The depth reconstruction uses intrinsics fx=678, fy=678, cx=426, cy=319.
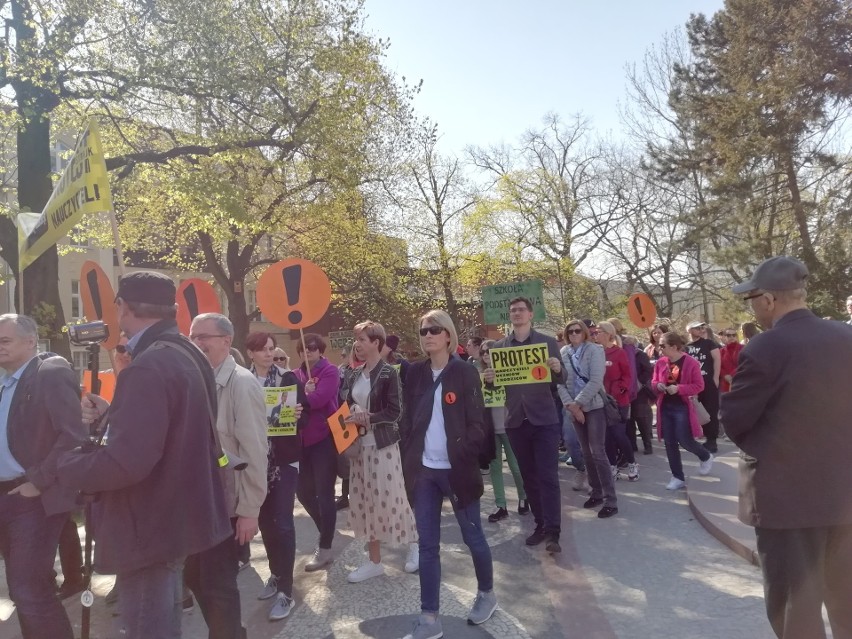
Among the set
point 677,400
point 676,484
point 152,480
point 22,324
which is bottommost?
point 676,484

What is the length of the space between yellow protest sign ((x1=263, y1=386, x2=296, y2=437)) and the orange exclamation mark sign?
1295 mm

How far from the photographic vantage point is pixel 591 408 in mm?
7016

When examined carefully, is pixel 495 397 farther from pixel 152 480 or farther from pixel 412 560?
pixel 152 480

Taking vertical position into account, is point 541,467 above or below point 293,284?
below

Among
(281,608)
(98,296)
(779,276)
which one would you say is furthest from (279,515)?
(779,276)

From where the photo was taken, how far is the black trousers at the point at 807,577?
2826 millimetres

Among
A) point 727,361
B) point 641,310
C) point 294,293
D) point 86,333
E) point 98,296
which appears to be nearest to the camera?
point 86,333

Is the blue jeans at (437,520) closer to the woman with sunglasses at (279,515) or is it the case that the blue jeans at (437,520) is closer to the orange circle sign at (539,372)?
the woman with sunglasses at (279,515)

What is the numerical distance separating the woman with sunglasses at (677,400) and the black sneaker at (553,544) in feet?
9.39

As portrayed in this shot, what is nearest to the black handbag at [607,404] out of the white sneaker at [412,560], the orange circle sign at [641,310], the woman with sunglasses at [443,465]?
the white sneaker at [412,560]

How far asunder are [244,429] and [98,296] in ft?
6.94

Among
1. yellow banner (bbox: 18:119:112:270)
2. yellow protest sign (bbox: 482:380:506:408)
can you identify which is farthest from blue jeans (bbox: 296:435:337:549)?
yellow banner (bbox: 18:119:112:270)

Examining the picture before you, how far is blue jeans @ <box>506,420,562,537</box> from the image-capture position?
5.88 m

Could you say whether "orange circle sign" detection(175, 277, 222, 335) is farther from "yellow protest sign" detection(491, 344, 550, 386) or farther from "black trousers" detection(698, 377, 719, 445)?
"black trousers" detection(698, 377, 719, 445)
